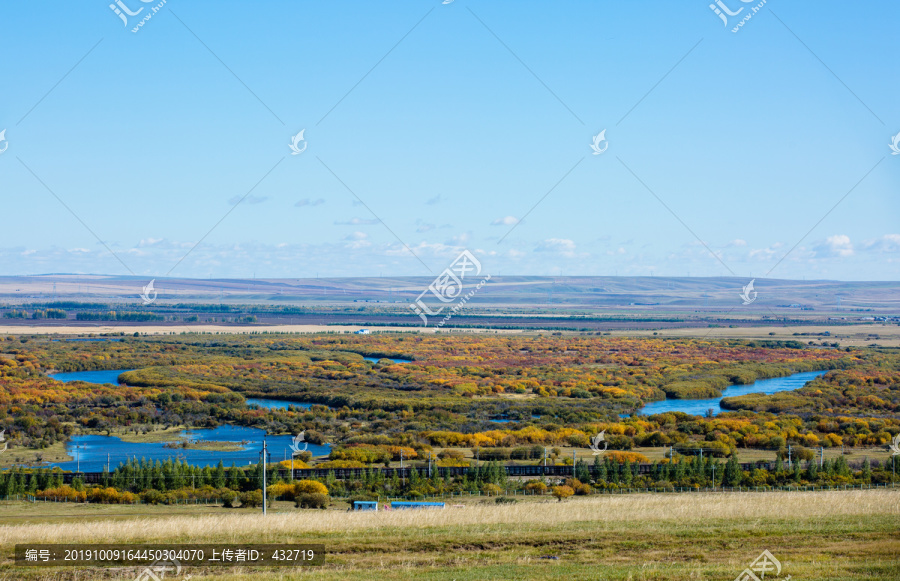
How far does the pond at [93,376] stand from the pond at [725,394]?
118 ft

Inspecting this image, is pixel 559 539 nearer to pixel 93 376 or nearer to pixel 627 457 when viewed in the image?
pixel 627 457

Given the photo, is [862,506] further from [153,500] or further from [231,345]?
[231,345]

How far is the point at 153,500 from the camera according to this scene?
23.6 meters

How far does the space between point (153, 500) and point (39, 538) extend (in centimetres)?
938

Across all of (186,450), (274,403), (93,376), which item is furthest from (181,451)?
(93,376)

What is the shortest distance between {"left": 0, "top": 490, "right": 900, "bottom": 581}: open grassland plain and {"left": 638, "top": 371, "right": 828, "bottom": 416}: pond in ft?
103

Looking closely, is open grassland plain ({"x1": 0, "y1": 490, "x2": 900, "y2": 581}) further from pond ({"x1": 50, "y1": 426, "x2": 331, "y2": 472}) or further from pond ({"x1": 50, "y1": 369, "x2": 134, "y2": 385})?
pond ({"x1": 50, "y1": 369, "x2": 134, "y2": 385})

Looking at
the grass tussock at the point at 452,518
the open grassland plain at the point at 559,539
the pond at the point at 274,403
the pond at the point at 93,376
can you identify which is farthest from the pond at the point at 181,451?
the pond at the point at 93,376

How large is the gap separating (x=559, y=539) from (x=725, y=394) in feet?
158

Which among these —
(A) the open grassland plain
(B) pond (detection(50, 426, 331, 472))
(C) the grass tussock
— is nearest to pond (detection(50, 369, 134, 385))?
(B) pond (detection(50, 426, 331, 472))

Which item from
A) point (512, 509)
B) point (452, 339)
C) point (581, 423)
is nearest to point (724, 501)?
point (512, 509)

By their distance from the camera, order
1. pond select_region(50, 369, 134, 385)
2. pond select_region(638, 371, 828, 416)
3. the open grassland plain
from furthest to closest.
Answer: pond select_region(50, 369, 134, 385)
pond select_region(638, 371, 828, 416)
the open grassland plain

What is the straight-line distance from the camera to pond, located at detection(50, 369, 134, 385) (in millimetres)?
62228

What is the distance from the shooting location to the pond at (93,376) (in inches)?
2450
